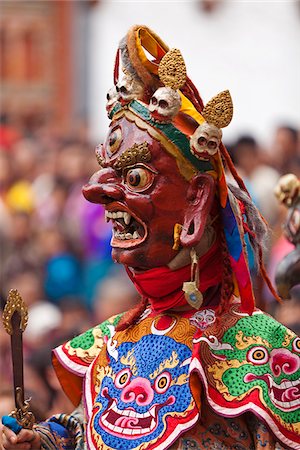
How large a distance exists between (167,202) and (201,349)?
47 centimetres

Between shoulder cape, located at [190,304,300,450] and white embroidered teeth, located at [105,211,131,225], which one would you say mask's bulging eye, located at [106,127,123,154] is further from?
shoulder cape, located at [190,304,300,450]

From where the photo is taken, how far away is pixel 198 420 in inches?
209

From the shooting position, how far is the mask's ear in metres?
5.33

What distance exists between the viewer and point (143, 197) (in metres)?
5.37

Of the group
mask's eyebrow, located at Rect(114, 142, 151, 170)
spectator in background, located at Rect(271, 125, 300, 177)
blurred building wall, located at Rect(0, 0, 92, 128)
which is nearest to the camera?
mask's eyebrow, located at Rect(114, 142, 151, 170)

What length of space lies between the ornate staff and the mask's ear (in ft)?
1.84

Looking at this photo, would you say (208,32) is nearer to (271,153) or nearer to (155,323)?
(271,153)

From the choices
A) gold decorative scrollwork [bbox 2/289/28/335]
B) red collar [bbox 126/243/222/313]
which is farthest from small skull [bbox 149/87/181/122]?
gold decorative scrollwork [bbox 2/289/28/335]

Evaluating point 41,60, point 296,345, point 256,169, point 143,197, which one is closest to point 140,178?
point 143,197

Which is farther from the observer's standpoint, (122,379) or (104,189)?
(122,379)

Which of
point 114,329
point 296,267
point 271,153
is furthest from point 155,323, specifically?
point 271,153

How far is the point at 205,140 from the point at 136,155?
8.9 inches

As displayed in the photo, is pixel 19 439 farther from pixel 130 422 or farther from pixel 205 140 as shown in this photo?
pixel 205 140

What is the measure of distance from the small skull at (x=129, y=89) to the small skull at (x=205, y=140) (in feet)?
0.85
